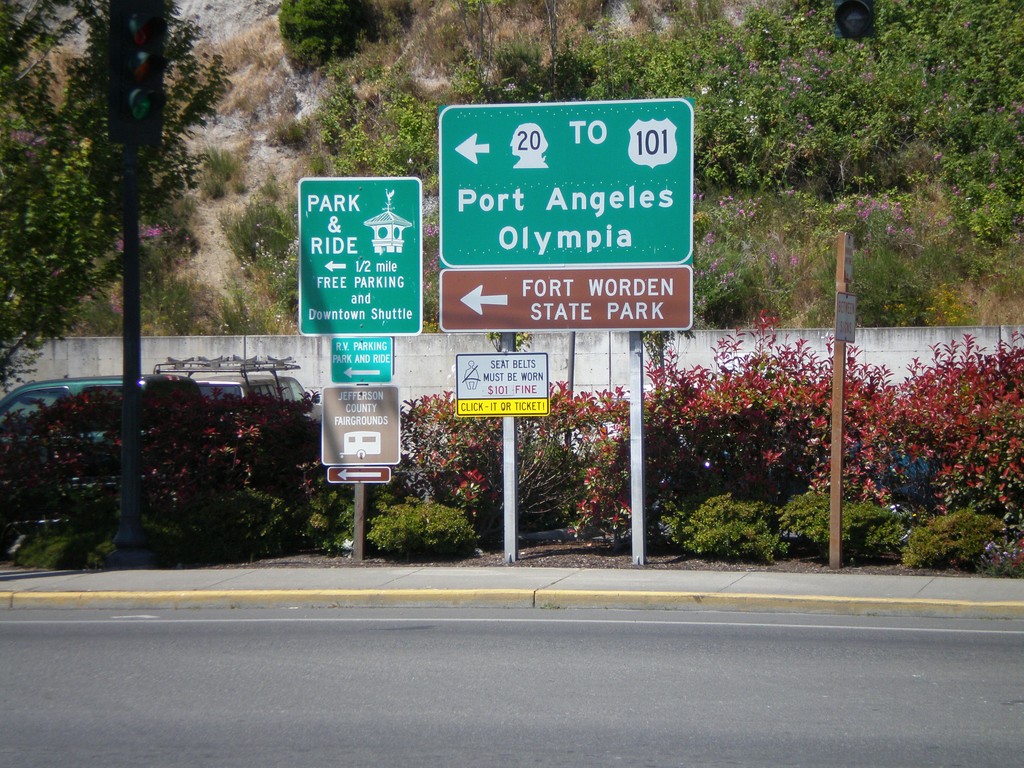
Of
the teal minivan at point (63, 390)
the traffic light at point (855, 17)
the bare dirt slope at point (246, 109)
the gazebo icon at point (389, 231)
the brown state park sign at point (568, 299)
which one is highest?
the bare dirt slope at point (246, 109)

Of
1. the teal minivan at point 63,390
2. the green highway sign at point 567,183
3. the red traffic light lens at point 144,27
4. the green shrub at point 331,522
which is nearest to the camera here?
the red traffic light lens at point 144,27

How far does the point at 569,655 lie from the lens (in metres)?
8.55

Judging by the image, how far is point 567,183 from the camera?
12.7 metres

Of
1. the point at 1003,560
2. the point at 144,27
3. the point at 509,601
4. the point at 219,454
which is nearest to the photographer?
the point at 509,601

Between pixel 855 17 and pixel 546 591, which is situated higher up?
pixel 855 17

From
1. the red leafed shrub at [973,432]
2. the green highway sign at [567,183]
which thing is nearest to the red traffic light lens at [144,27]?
the green highway sign at [567,183]

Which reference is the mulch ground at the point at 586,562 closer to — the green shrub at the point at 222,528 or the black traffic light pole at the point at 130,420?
the green shrub at the point at 222,528

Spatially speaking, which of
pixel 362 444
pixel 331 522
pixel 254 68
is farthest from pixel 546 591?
pixel 254 68

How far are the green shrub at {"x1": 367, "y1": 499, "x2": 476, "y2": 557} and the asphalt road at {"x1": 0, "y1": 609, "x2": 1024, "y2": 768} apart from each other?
2.25 m

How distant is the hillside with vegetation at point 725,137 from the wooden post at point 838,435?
10.1 meters

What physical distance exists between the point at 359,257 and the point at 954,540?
734 centimetres

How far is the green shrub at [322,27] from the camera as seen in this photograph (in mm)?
33406

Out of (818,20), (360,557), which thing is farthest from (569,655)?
(818,20)

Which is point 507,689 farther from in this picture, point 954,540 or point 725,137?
point 725,137
